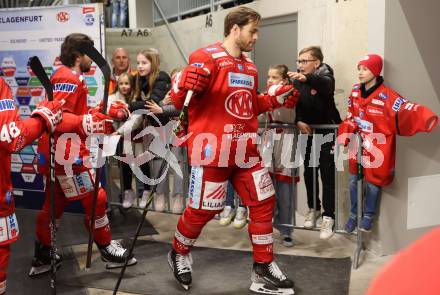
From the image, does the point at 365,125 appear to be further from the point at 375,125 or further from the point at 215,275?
the point at 215,275

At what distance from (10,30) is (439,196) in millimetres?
4146

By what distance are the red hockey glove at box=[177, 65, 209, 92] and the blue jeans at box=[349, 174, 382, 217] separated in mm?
1568

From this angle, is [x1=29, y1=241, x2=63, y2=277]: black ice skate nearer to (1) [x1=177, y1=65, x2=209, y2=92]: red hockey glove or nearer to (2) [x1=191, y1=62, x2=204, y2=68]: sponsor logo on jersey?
(1) [x1=177, y1=65, x2=209, y2=92]: red hockey glove

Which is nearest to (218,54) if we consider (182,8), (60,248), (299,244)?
(299,244)

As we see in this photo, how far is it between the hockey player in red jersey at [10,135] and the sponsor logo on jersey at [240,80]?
1.06 meters

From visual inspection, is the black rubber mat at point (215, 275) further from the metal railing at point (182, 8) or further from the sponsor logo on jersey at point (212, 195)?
the metal railing at point (182, 8)

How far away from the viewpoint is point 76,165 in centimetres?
350

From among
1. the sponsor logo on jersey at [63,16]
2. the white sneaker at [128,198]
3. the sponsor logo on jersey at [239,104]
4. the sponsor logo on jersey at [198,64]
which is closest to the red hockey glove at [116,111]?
the sponsor logo on jersey at [198,64]

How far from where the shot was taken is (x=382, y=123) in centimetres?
374

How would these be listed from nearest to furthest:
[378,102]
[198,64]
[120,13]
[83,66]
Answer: [198,64] → [83,66] → [378,102] → [120,13]

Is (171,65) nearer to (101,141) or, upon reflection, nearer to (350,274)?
(101,141)

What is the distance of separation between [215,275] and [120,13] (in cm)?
735

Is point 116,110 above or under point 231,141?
above

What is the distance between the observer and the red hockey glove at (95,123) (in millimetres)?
2953
